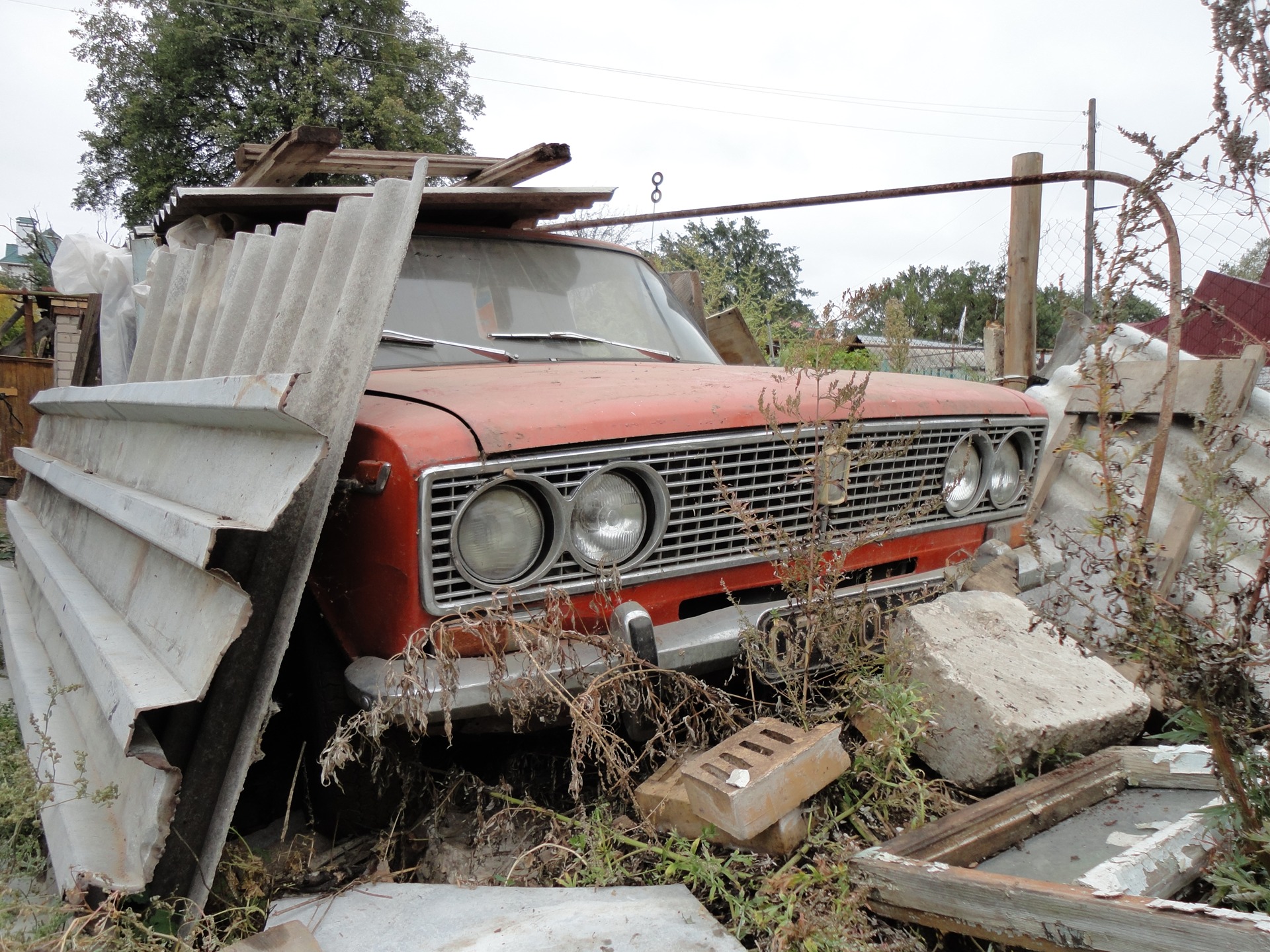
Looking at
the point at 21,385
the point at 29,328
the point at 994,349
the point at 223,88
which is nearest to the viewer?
the point at 994,349

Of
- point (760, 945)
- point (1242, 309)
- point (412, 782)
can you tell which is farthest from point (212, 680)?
point (1242, 309)

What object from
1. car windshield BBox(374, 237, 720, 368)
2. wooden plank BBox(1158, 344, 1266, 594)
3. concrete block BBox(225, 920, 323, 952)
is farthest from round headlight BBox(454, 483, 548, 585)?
wooden plank BBox(1158, 344, 1266, 594)

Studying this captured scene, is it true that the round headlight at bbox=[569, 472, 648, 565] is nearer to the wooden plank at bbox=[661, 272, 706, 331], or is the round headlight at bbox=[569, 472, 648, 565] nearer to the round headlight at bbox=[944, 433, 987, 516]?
the round headlight at bbox=[944, 433, 987, 516]

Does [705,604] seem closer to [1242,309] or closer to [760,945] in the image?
[760,945]

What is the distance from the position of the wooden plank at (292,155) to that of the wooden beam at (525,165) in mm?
678

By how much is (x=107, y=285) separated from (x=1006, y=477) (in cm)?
421

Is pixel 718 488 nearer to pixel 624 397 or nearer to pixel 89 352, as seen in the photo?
pixel 624 397

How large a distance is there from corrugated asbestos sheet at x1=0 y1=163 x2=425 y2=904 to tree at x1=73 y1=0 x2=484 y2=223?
21.8 m

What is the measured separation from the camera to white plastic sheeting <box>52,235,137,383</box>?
4.24 metres

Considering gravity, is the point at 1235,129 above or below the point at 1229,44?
below

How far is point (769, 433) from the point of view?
243 cm

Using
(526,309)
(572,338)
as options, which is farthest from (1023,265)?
(526,309)

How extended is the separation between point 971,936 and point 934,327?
35.6ft

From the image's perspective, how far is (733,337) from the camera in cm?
540
